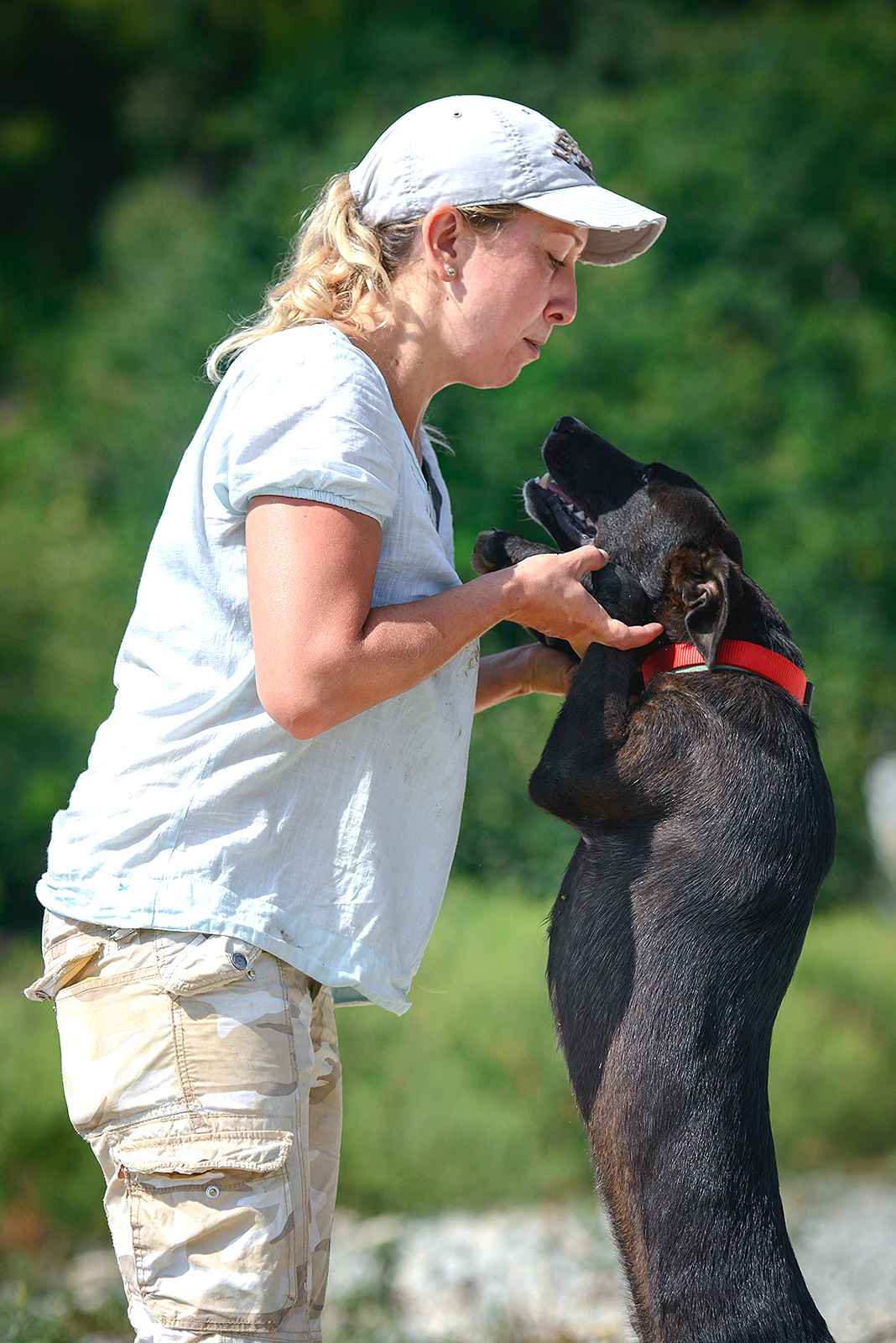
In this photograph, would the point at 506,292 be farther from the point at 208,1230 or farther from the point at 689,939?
the point at 208,1230

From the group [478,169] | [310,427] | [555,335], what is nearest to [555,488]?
[478,169]

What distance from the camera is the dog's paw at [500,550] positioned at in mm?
2254

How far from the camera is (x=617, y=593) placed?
2.27 meters

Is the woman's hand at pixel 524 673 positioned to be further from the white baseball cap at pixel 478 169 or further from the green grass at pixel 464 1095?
the green grass at pixel 464 1095

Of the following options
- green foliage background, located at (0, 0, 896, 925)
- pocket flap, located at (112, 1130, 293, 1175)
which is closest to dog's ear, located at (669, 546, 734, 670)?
pocket flap, located at (112, 1130, 293, 1175)

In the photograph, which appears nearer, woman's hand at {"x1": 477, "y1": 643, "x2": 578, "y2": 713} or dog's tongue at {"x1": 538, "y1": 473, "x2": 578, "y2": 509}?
woman's hand at {"x1": 477, "y1": 643, "x2": 578, "y2": 713}

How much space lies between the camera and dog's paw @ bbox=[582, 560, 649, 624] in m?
2.27

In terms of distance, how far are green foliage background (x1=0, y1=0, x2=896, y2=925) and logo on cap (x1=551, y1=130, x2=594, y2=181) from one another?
2.76 metres

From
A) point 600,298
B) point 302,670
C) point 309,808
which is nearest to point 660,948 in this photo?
point 309,808

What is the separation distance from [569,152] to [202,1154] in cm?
145

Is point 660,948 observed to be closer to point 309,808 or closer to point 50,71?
point 309,808

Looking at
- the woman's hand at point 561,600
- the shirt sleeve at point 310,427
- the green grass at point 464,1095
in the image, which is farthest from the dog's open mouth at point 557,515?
the green grass at point 464,1095

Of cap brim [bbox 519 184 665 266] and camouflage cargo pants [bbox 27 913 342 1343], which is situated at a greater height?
cap brim [bbox 519 184 665 266]

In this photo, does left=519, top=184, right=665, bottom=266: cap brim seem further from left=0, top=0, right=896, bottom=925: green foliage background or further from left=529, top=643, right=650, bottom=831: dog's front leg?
left=0, top=0, right=896, bottom=925: green foliage background
